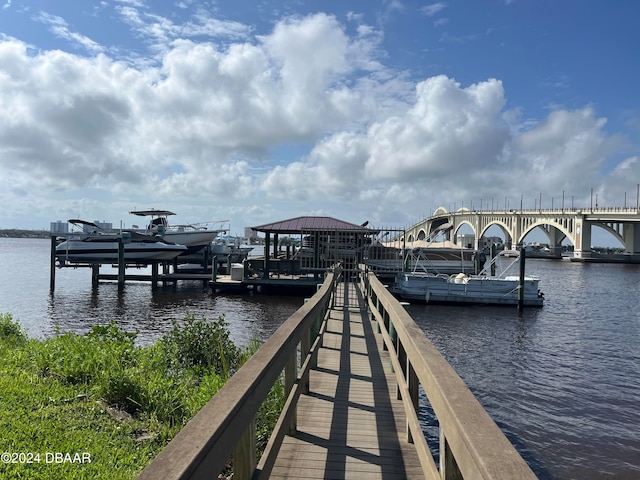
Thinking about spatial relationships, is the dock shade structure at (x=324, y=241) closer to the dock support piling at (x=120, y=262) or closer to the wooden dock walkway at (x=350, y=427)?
the dock support piling at (x=120, y=262)

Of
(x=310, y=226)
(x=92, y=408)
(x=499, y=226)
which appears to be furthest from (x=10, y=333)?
(x=499, y=226)

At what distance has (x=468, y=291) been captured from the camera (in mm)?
31234

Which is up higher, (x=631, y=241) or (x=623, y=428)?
(x=631, y=241)

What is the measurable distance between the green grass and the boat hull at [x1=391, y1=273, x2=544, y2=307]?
2288cm

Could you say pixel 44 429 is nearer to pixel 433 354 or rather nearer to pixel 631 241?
pixel 433 354

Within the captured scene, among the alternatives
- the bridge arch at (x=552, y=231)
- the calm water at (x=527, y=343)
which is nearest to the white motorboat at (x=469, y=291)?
the calm water at (x=527, y=343)

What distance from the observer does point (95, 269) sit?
3919cm

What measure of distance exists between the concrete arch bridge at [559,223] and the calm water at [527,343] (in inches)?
2415

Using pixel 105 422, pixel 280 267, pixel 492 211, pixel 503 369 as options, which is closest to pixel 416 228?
pixel 492 211

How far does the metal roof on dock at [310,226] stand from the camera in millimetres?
34031

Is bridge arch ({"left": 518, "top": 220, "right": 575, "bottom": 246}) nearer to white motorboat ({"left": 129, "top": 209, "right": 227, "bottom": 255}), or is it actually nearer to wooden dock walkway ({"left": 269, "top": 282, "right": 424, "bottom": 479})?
white motorboat ({"left": 129, "top": 209, "right": 227, "bottom": 255})

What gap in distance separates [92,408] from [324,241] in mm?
29994

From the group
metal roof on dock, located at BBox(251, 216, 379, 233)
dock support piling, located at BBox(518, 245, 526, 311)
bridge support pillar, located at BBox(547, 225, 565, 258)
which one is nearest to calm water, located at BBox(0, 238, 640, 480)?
dock support piling, located at BBox(518, 245, 526, 311)

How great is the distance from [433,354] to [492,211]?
130 meters
